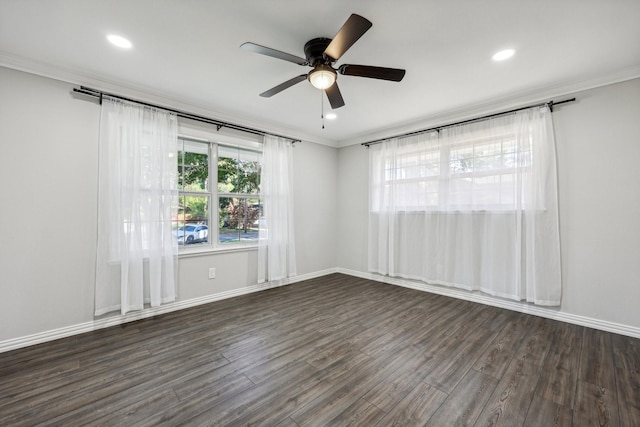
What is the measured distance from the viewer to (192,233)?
3.78 m

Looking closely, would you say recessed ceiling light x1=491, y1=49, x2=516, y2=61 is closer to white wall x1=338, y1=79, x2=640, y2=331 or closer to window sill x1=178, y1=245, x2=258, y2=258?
white wall x1=338, y1=79, x2=640, y2=331

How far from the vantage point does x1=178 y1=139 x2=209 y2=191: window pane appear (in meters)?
3.65

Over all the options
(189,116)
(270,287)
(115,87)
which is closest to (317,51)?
(189,116)

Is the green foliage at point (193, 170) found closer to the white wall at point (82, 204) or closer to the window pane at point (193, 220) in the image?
the window pane at point (193, 220)

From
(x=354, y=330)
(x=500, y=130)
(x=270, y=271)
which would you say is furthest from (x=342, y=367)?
(x=500, y=130)

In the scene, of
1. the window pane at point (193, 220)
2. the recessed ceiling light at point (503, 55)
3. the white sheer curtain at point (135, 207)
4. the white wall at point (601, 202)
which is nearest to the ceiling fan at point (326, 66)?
the recessed ceiling light at point (503, 55)

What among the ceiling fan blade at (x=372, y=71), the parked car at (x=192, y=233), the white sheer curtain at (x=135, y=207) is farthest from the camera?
the parked car at (x=192, y=233)

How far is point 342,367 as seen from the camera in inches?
86.3

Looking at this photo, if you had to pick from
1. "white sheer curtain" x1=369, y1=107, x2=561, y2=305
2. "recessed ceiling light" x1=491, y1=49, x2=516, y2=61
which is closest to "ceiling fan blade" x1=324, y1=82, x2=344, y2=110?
"recessed ceiling light" x1=491, y1=49, x2=516, y2=61

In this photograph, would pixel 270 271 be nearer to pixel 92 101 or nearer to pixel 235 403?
pixel 235 403

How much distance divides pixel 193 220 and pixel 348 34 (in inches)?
122

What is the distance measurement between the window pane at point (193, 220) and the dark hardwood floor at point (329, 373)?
1029 millimetres

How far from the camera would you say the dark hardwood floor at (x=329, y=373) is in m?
1.69

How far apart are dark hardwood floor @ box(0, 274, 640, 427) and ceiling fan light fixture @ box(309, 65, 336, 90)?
236 cm
